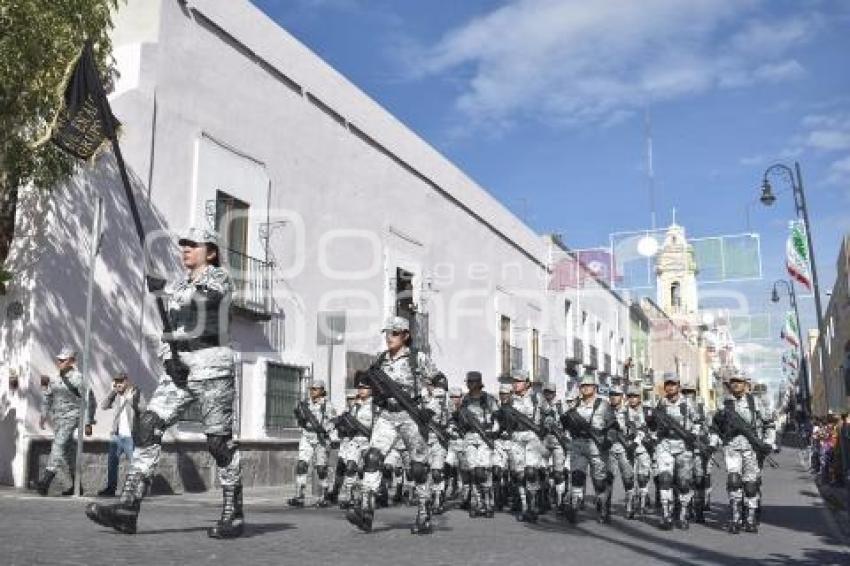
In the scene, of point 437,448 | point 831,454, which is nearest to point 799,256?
point 831,454

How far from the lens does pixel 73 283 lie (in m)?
11.7

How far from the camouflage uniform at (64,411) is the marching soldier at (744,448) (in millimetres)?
7515

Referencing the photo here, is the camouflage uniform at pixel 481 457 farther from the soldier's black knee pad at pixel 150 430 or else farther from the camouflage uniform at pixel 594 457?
the soldier's black knee pad at pixel 150 430

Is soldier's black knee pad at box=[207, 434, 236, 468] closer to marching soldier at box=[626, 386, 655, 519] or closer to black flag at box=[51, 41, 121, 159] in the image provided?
black flag at box=[51, 41, 121, 159]

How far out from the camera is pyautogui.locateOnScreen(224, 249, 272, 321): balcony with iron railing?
48.3 ft

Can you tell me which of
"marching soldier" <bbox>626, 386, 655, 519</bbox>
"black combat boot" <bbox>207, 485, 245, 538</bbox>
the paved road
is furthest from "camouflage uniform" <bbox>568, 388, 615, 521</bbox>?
"black combat boot" <bbox>207, 485, 245, 538</bbox>

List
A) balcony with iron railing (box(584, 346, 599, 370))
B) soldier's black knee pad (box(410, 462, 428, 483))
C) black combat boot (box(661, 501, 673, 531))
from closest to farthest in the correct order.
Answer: soldier's black knee pad (box(410, 462, 428, 483)), black combat boot (box(661, 501, 673, 531)), balcony with iron railing (box(584, 346, 599, 370))

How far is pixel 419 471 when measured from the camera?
303 inches

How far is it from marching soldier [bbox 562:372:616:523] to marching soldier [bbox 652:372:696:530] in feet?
2.02

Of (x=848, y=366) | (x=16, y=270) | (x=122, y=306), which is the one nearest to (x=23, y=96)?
(x=16, y=270)

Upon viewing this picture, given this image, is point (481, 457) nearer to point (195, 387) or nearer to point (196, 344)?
point (195, 387)

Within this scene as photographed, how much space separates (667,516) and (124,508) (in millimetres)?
6127

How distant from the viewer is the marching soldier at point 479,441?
1055cm

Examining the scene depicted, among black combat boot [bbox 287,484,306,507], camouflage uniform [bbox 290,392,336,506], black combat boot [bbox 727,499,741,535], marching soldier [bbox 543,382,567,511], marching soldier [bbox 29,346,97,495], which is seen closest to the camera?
black combat boot [bbox 727,499,741,535]
